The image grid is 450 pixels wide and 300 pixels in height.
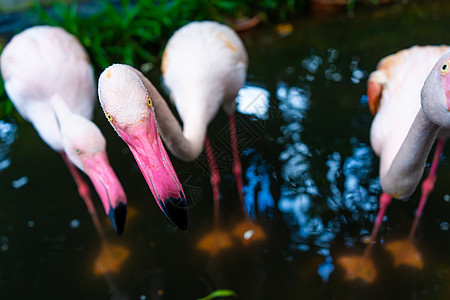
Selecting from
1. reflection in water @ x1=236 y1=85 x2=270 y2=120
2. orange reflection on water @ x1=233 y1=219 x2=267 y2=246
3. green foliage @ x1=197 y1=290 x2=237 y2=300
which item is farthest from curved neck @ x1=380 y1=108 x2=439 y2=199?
reflection in water @ x1=236 y1=85 x2=270 y2=120

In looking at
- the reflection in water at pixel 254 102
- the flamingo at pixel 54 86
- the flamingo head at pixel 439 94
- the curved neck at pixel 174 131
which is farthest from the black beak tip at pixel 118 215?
the reflection in water at pixel 254 102

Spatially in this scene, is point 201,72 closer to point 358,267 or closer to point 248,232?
point 248,232

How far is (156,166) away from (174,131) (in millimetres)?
424

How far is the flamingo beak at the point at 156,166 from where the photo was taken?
5.24 feet

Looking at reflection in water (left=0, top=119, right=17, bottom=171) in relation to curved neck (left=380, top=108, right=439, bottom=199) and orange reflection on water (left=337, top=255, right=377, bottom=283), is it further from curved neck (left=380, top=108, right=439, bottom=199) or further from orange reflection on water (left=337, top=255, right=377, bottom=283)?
curved neck (left=380, top=108, right=439, bottom=199)

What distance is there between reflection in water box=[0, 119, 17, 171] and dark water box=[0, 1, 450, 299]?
2cm

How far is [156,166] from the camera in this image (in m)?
1.62

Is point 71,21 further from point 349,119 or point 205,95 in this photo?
point 349,119

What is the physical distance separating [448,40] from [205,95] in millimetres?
3236

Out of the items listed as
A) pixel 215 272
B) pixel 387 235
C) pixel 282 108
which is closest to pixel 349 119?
pixel 282 108

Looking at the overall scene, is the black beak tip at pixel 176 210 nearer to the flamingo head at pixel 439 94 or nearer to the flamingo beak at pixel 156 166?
the flamingo beak at pixel 156 166

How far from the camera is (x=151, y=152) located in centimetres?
162

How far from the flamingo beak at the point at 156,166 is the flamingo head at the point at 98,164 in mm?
589

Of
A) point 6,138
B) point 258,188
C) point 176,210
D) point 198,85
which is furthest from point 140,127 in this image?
point 6,138
